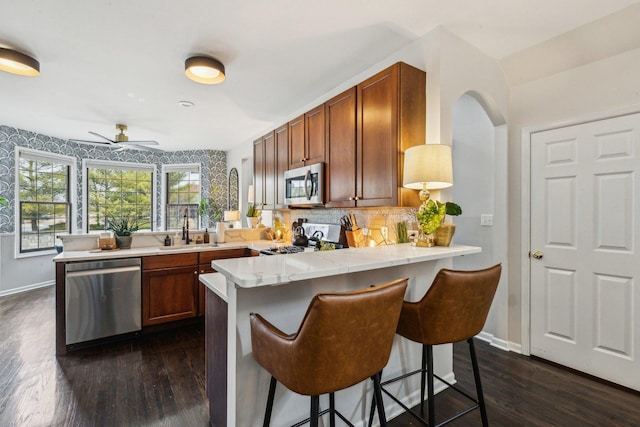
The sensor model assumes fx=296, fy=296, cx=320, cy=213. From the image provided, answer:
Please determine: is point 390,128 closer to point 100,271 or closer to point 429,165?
point 429,165

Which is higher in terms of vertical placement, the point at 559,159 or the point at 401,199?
the point at 559,159

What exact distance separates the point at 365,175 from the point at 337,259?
116 centimetres

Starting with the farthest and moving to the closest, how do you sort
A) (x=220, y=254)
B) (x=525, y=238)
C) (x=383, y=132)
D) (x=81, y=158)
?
(x=81, y=158) < (x=220, y=254) < (x=525, y=238) < (x=383, y=132)

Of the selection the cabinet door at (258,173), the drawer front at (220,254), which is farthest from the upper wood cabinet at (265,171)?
the drawer front at (220,254)

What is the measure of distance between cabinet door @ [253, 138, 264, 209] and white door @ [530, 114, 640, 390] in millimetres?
3215

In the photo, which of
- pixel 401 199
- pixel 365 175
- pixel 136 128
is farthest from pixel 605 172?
pixel 136 128

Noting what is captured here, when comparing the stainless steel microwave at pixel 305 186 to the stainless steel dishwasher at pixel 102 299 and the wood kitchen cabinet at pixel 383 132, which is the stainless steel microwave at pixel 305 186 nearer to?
the wood kitchen cabinet at pixel 383 132

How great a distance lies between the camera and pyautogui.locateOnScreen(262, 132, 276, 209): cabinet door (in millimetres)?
3998

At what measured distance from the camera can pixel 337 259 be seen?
150 cm

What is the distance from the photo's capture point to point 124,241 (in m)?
3.29

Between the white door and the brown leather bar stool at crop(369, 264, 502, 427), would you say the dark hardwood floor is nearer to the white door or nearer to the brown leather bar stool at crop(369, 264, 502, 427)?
the white door

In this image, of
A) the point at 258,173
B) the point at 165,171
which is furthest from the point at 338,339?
the point at 165,171

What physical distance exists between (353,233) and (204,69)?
1983mm

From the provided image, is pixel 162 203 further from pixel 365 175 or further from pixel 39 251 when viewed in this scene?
pixel 365 175
